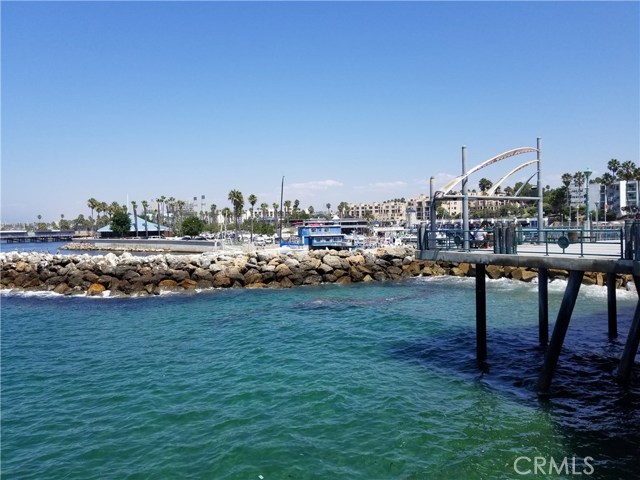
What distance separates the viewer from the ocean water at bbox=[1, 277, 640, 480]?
376 inches

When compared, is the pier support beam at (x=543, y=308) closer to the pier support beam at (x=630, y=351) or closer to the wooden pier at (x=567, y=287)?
the wooden pier at (x=567, y=287)

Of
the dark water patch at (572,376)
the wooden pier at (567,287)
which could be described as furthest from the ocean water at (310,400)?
the wooden pier at (567,287)

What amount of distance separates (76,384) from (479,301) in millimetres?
13325

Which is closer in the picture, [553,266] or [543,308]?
[553,266]

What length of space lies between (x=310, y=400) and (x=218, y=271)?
80.1 ft

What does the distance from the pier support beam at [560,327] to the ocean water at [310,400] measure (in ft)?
1.71

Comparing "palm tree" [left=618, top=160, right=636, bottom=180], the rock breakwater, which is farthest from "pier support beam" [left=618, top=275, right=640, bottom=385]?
"palm tree" [left=618, top=160, right=636, bottom=180]

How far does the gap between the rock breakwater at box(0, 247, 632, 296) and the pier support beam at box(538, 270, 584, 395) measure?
2251 cm

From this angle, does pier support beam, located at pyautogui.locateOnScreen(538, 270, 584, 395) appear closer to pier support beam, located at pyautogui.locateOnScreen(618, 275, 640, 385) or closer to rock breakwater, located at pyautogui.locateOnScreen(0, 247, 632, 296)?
pier support beam, located at pyautogui.locateOnScreen(618, 275, 640, 385)

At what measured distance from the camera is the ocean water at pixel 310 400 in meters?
9.55

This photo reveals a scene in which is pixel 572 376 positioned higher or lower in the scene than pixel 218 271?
lower

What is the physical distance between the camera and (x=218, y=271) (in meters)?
35.8

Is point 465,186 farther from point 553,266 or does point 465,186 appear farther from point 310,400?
point 310,400

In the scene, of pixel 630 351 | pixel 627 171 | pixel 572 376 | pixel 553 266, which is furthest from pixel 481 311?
pixel 627 171
